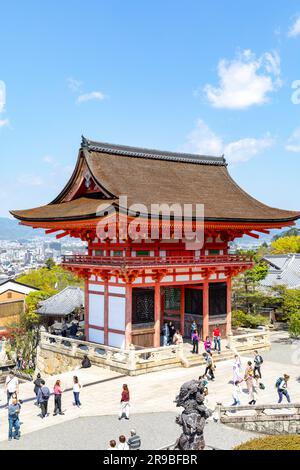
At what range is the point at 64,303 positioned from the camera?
45.8 meters

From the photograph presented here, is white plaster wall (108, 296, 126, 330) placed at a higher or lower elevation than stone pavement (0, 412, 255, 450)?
higher

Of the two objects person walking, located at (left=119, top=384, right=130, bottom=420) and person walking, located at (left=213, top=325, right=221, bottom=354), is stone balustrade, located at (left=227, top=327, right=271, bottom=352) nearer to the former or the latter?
person walking, located at (left=213, top=325, right=221, bottom=354)

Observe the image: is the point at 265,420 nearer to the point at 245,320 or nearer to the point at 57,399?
the point at 57,399

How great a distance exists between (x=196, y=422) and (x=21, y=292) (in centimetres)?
5355

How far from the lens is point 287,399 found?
814 inches

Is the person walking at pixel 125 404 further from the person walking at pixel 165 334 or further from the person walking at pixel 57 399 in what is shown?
the person walking at pixel 165 334

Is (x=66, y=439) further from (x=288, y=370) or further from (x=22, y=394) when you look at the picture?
(x=288, y=370)

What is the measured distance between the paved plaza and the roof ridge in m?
13.7

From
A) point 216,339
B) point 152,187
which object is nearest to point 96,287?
point 152,187

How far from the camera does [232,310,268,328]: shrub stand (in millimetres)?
38459

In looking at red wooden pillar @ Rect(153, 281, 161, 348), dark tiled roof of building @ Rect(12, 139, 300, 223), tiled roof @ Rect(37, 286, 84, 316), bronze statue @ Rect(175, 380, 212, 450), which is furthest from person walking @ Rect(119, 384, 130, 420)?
tiled roof @ Rect(37, 286, 84, 316)

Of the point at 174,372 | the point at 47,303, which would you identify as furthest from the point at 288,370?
the point at 47,303

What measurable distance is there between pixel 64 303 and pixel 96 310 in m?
14.9

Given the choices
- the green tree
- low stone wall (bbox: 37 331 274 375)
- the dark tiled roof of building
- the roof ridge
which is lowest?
low stone wall (bbox: 37 331 274 375)
